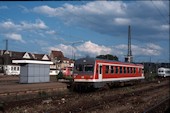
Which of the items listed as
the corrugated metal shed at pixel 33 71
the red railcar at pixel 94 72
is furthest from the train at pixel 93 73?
the corrugated metal shed at pixel 33 71

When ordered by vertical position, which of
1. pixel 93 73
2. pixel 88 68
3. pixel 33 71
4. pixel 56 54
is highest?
pixel 56 54

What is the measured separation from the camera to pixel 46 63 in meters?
35.2

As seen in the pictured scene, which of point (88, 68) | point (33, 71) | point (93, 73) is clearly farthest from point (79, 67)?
point (33, 71)

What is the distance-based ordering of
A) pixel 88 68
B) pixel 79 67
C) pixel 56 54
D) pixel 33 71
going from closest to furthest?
1. pixel 88 68
2. pixel 79 67
3. pixel 33 71
4. pixel 56 54

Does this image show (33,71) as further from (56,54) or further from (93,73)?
(56,54)

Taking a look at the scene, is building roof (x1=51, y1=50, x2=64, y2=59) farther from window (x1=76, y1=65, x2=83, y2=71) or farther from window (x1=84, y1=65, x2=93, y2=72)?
window (x1=84, y1=65, x2=93, y2=72)

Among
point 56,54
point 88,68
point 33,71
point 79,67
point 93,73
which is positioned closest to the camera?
point 93,73

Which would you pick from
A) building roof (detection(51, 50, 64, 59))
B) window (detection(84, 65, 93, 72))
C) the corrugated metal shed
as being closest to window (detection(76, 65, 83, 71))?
window (detection(84, 65, 93, 72))

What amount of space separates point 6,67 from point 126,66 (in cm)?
6232

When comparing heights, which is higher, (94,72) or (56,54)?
(56,54)

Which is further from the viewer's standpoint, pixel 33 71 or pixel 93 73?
pixel 33 71

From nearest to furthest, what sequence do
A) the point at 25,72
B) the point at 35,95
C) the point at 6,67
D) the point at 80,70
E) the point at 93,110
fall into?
the point at 93,110 < the point at 35,95 < the point at 80,70 < the point at 25,72 < the point at 6,67

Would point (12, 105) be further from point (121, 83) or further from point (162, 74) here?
point (162, 74)

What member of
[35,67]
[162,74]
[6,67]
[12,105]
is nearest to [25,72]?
[35,67]
